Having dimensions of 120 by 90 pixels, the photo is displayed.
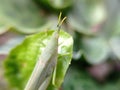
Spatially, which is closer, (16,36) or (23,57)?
(23,57)

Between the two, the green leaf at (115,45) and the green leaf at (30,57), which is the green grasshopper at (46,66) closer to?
the green leaf at (30,57)

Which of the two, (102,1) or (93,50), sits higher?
(102,1)

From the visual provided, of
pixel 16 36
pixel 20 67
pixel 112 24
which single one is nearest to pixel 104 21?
pixel 112 24

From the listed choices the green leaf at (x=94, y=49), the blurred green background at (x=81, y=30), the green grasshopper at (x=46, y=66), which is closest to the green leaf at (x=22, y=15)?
the blurred green background at (x=81, y=30)

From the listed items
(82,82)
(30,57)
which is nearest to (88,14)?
(82,82)

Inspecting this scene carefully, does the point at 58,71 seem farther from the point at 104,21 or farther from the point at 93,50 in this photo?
the point at 104,21

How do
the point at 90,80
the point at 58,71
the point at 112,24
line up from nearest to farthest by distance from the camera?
the point at 58,71 < the point at 90,80 < the point at 112,24
